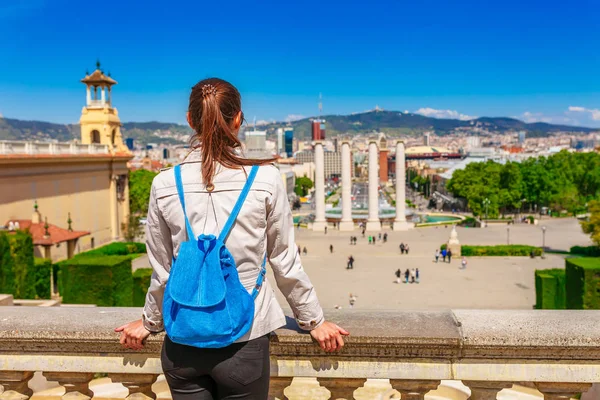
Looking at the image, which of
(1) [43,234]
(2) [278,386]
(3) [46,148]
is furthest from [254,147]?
(2) [278,386]

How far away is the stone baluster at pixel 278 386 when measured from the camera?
3805 millimetres

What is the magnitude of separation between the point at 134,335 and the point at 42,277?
24.1m

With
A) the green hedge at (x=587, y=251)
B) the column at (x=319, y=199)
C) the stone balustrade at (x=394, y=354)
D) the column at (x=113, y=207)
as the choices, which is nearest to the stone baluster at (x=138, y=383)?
the stone balustrade at (x=394, y=354)

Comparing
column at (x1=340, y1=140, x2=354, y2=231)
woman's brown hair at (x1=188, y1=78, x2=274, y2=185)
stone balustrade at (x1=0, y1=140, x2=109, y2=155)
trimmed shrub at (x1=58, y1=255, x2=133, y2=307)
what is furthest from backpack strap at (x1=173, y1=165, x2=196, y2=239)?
column at (x1=340, y1=140, x2=354, y2=231)

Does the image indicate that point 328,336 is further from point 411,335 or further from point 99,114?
point 99,114

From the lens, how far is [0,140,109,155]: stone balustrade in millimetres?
36750

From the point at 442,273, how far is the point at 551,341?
3219 cm

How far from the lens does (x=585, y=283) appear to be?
1914 cm

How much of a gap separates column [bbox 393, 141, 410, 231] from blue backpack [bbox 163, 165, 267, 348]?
5813 centimetres

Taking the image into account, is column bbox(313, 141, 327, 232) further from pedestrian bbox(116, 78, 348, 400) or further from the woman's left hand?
pedestrian bbox(116, 78, 348, 400)

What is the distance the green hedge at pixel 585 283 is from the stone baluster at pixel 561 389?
16.9 m

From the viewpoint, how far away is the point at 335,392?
150 inches

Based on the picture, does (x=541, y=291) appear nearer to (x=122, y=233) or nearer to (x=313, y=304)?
(x=313, y=304)

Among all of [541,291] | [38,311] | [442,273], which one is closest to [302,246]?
[442,273]
